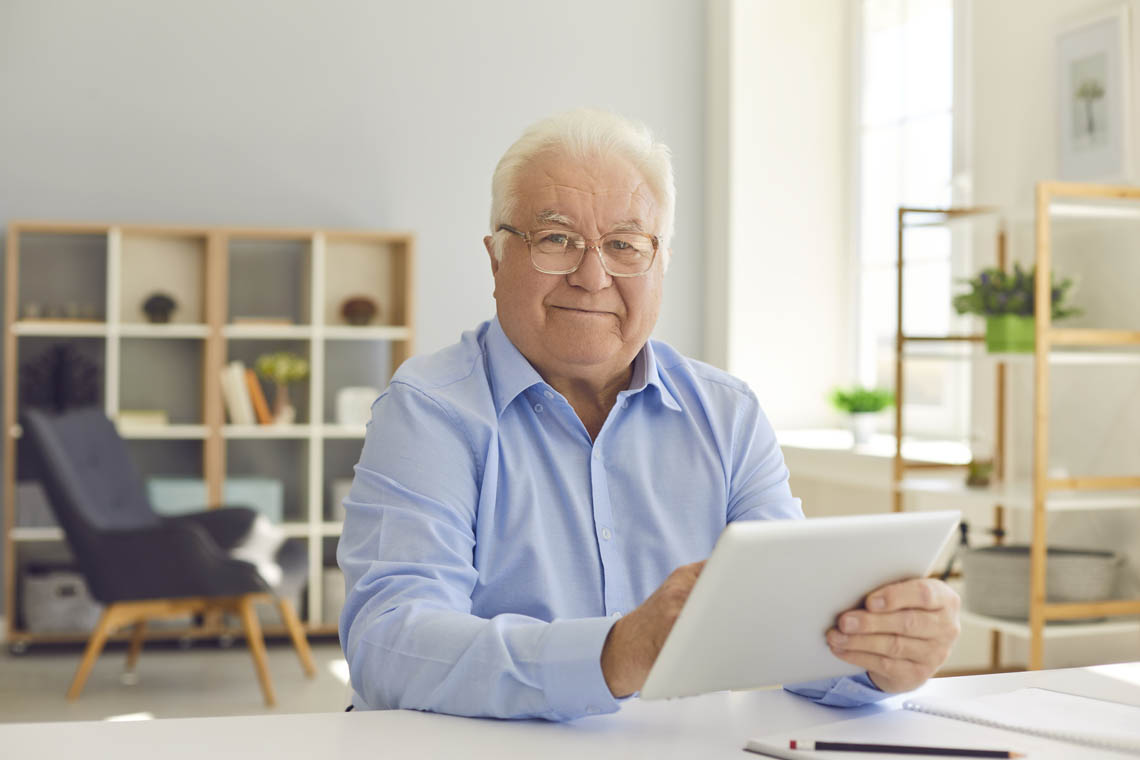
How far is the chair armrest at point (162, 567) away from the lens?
4.04 metres

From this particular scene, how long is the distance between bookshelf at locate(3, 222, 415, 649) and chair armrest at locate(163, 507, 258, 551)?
307 mm

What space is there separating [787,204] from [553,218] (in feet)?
13.9

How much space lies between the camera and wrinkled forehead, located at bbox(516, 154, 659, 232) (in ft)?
5.16

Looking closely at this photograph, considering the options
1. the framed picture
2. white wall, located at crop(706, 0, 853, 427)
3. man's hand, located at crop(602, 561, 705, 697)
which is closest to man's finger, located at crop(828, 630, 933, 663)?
man's hand, located at crop(602, 561, 705, 697)

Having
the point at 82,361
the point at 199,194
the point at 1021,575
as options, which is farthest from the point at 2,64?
the point at 1021,575

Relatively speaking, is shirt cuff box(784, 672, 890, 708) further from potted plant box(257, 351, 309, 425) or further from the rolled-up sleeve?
potted plant box(257, 351, 309, 425)

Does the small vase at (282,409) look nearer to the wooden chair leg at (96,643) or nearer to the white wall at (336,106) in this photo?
the white wall at (336,106)

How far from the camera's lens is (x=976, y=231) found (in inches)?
160

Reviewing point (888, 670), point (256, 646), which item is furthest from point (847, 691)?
point (256, 646)

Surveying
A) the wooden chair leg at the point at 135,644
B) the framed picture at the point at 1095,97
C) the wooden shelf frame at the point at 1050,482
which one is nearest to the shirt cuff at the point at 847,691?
the wooden shelf frame at the point at 1050,482

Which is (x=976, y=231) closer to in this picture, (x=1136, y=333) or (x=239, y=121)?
(x=1136, y=333)

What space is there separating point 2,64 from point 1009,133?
4029mm

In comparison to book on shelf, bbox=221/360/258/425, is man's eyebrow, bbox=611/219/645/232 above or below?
above

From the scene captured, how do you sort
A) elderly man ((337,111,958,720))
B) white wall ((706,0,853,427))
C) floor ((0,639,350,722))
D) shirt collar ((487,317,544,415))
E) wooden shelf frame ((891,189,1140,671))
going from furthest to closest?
white wall ((706,0,853,427)), floor ((0,639,350,722)), wooden shelf frame ((891,189,1140,671)), shirt collar ((487,317,544,415)), elderly man ((337,111,958,720))
